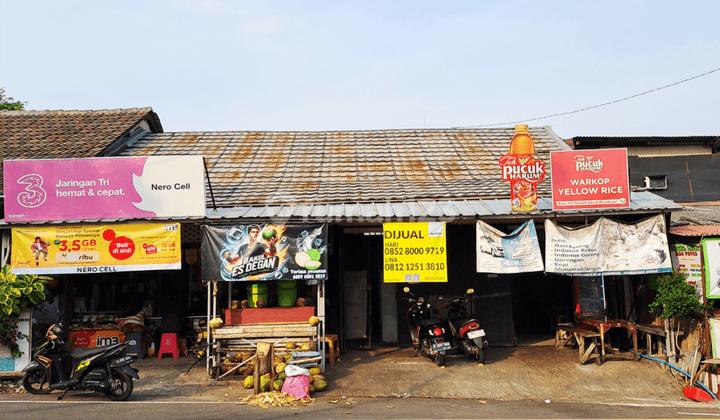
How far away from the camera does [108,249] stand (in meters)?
9.99

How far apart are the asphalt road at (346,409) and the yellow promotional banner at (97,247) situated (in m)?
2.38

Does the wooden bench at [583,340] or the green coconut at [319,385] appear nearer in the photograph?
the green coconut at [319,385]

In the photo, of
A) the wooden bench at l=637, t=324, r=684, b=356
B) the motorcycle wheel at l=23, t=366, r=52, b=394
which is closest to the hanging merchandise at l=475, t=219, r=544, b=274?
the wooden bench at l=637, t=324, r=684, b=356

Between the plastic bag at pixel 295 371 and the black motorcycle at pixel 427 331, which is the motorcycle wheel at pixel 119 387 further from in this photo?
the black motorcycle at pixel 427 331

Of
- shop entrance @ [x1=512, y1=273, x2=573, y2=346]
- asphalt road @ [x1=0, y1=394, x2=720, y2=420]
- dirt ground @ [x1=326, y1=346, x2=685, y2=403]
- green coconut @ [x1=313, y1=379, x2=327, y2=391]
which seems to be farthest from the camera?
shop entrance @ [x1=512, y1=273, x2=573, y2=346]

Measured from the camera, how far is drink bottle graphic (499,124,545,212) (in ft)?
33.0

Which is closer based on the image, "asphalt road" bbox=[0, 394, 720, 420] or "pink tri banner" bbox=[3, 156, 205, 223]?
"asphalt road" bbox=[0, 394, 720, 420]

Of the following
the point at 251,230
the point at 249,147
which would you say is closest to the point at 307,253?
the point at 251,230

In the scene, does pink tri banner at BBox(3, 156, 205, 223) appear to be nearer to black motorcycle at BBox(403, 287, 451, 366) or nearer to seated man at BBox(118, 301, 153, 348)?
seated man at BBox(118, 301, 153, 348)

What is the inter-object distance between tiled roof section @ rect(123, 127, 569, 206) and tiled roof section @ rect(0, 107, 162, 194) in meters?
0.94

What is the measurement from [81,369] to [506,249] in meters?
7.63

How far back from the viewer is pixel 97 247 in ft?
32.8

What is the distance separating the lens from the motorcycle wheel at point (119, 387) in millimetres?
8477

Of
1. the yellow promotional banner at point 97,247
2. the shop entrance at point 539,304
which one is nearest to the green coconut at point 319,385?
the yellow promotional banner at point 97,247
